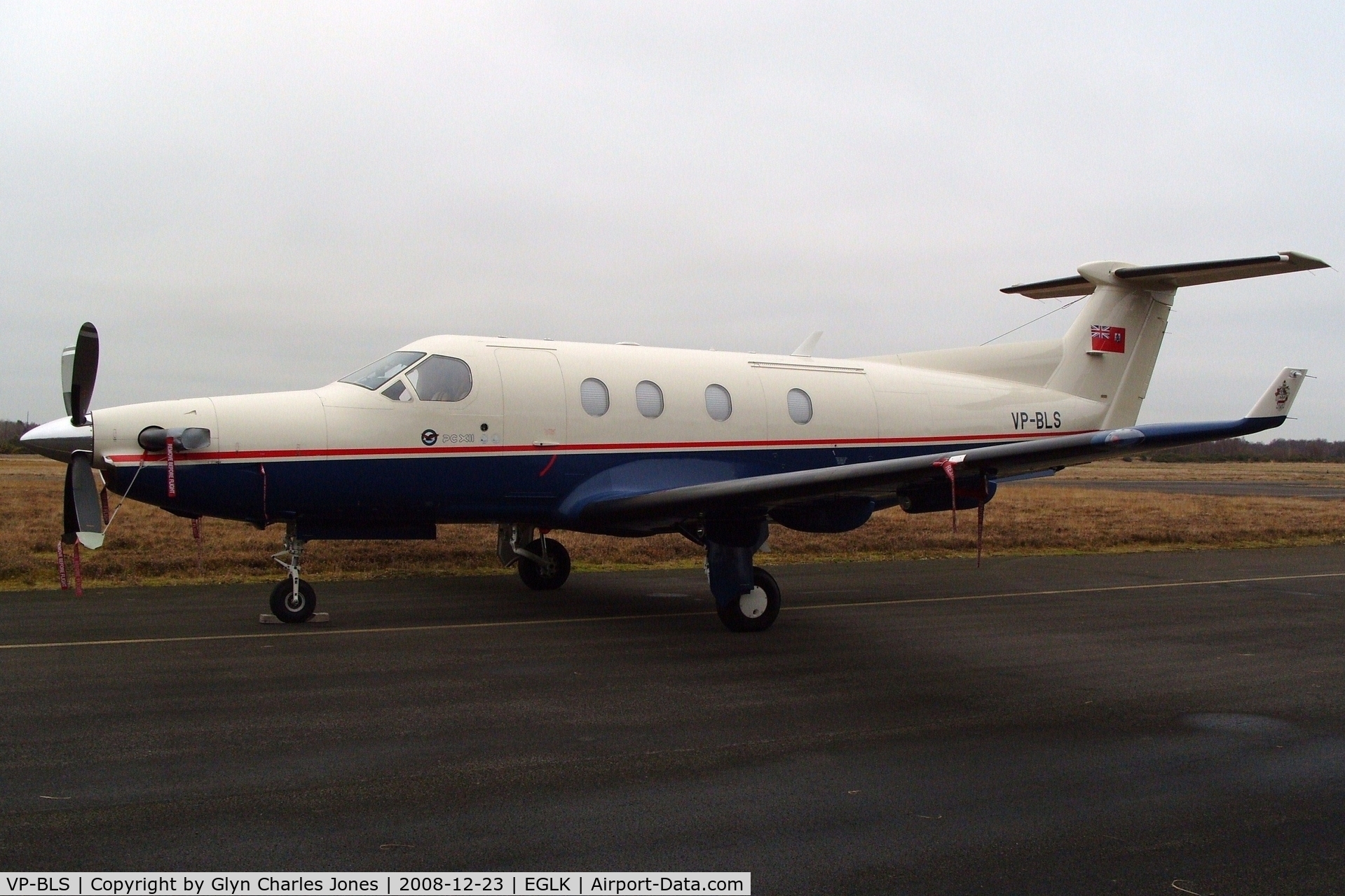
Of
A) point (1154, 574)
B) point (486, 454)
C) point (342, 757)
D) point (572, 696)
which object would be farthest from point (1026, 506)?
point (342, 757)

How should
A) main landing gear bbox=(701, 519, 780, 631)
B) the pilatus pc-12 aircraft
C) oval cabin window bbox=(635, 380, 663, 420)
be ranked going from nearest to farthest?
the pilatus pc-12 aircraft
main landing gear bbox=(701, 519, 780, 631)
oval cabin window bbox=(635, 380, 663, 420)

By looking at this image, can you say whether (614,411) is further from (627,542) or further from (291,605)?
(627,542)

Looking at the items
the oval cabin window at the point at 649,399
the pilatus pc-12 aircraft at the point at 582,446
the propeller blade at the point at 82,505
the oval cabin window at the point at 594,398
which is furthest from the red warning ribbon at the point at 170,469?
the oval cabin window at the point at 649,399

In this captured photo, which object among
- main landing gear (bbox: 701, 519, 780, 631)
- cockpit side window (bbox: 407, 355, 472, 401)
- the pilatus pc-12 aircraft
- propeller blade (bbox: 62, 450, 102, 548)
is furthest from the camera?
cockpit side window (bbox: 407, 355, 472, 401)

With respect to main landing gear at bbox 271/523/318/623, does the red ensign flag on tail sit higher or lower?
higher

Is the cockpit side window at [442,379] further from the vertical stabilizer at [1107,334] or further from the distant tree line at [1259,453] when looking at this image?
the distant tree line at [1259,453]

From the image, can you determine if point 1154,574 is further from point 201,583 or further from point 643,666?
point 201,583

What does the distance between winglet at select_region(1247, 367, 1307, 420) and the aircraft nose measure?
33.6 ft

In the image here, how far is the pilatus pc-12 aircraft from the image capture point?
9383 mm

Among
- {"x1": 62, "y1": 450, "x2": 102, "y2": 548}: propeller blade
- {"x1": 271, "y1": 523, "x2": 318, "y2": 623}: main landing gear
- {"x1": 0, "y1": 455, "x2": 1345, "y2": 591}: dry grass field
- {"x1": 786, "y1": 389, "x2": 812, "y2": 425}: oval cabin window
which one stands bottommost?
{"x1": 0, "y1": 455, "x2": 1345, "y2": 591}: dry grass field

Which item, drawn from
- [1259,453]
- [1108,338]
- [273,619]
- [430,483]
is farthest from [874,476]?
[1259,453]

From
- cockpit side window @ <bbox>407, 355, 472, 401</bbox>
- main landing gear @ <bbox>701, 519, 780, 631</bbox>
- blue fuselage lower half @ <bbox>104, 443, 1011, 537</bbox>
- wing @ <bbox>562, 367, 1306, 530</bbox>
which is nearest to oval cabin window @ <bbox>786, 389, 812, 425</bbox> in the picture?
blue fuselage lower half @ <bbox>104, 443, 1011, 537</bbox>

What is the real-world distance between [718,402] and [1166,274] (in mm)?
6810

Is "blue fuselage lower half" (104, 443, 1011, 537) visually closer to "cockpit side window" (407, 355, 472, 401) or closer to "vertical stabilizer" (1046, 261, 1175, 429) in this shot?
"cockpit side window" (407, 355, 472, 401)
